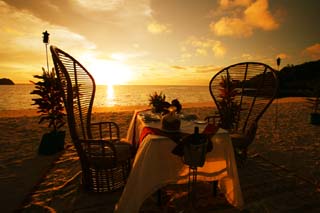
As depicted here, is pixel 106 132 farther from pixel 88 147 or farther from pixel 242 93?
pixel 242 93

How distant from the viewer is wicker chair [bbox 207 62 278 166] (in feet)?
9.68

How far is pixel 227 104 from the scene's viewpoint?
3.45 m

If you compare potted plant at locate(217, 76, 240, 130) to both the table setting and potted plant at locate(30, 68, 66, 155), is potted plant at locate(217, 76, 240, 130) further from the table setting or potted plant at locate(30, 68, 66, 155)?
potted plant at locate(30, 68, 66, 155)

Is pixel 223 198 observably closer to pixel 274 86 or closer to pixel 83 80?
pixel 274 86

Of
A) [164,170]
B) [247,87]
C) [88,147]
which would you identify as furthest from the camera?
[247,87]

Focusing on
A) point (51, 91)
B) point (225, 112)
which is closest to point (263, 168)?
point (225, 112)

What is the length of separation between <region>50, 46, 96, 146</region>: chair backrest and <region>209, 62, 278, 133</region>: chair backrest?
2.40 metres

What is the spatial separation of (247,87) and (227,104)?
476 millimetres

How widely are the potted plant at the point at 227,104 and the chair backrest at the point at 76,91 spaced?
7.82ft

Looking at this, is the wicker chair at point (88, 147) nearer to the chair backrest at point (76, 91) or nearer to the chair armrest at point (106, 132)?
the chair backrest at point (76, 91)

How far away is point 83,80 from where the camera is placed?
9.09ft

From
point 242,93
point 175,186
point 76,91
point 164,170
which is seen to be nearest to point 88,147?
point 76,91

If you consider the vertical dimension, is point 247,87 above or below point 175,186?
above

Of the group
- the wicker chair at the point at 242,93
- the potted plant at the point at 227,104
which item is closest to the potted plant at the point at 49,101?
the wicker chair at the point at 242,93
